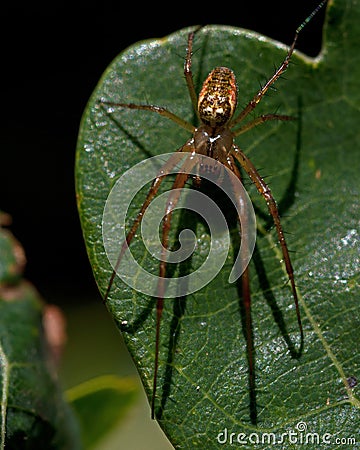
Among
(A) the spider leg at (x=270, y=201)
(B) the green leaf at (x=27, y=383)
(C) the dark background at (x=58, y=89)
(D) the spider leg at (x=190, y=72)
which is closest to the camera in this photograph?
(B) the green leaf at (x=27, y=383)

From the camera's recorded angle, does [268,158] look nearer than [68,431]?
No

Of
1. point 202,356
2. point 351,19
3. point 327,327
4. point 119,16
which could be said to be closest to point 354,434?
point 327,327

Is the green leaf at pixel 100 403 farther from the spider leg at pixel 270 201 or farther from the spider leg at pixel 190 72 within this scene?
the spider leg at pixel 190 72

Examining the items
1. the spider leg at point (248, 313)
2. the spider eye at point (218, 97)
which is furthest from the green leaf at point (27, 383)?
the spider eye at point (218, 97)

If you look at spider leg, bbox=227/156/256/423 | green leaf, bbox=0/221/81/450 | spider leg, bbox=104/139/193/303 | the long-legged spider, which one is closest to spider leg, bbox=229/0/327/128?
the long-legged spider

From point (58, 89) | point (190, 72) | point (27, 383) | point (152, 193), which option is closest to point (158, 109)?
point (190, 72)

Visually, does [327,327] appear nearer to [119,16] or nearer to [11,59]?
[119,16]
